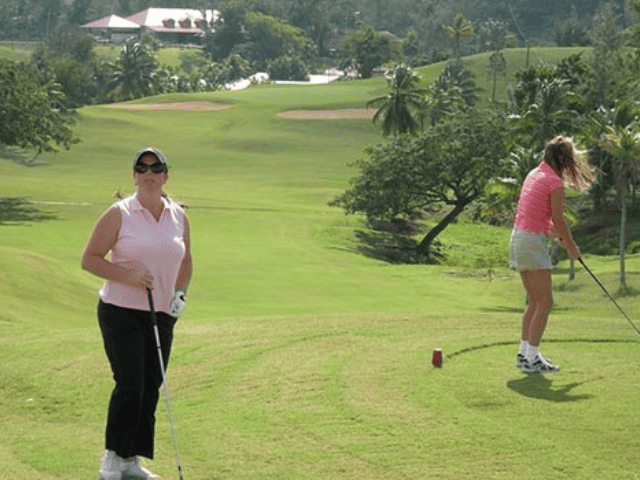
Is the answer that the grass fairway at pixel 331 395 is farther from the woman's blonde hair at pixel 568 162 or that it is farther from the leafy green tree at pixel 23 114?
the leafy green tree at pixel 23 114

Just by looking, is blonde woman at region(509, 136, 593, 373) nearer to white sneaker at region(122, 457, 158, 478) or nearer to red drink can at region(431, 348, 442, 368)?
red drink can at region(431, 348, 442, 368)

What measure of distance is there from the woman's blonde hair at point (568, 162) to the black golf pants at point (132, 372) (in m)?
5.64

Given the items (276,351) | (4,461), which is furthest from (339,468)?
(276,351)

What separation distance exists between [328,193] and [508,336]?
264ft

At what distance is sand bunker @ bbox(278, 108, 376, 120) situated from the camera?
150 meters

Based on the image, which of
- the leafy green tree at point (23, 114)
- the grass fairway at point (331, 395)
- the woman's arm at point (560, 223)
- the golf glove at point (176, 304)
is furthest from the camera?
the leafy green tree at point (23, 114)

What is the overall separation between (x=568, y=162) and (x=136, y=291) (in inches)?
238

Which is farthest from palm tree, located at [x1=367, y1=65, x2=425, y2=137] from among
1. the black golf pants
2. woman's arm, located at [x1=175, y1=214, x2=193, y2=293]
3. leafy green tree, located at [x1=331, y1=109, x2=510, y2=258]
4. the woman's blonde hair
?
the black golf pants

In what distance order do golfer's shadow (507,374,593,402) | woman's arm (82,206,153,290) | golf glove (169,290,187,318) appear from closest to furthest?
Result: woman's arm (82,206,153,290)
golf glove (169,290,187,318)
golfer's shadow (507,374,593,402)

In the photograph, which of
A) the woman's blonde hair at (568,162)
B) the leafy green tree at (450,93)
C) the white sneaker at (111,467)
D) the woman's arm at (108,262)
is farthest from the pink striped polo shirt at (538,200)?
the leafy green tree at (450,93)

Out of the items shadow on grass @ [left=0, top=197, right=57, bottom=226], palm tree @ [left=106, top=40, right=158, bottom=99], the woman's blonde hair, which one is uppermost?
the woman's blonde hair

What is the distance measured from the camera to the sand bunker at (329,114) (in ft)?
493

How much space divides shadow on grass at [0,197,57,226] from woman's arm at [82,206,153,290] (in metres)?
56.7

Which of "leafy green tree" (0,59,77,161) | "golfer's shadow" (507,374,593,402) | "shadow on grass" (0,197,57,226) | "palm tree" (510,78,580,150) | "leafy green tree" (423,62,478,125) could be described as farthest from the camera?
"leafy green tree" (423,62,478,125)
